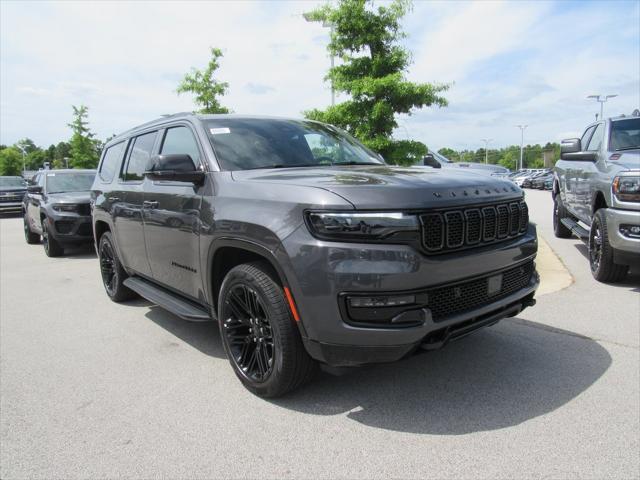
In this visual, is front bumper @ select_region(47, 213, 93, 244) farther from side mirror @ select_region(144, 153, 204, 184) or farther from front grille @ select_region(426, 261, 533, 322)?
front grille @ select_region(426, 261, 533, 322)

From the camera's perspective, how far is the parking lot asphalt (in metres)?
2.45

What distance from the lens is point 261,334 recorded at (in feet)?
10.1

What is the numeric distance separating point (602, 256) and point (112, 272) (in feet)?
18.4

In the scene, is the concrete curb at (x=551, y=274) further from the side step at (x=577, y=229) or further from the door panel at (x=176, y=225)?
the door panel at (x=176, y=225)

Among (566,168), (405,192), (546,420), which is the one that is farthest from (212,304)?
(566,168)

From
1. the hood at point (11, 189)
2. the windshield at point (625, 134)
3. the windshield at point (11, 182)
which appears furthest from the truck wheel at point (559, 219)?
the windshield at point (11, 182)

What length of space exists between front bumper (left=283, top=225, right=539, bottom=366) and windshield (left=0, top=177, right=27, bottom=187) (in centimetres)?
2329

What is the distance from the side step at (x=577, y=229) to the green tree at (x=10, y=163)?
361ft

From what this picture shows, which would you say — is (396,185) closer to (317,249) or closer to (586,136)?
(317,249)

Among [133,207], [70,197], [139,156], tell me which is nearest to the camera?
[133,207]

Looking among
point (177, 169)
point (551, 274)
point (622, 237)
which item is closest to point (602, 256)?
point (622, 237)

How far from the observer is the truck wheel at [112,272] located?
215 inches

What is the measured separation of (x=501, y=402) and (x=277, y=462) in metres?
1.40

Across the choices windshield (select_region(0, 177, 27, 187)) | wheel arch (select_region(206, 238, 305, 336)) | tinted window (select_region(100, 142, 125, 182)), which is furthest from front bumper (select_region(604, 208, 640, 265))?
windshield (select_region(0, 177, 27, 187))
